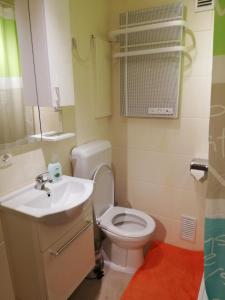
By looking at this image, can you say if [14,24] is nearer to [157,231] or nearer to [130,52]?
[130,52]

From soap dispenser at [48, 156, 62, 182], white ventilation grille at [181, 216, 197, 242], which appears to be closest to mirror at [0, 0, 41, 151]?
soap dispenser at [48, 156, 62, 182]

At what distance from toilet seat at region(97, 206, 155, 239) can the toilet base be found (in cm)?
18

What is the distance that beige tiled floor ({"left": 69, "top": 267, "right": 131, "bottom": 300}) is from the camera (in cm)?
175

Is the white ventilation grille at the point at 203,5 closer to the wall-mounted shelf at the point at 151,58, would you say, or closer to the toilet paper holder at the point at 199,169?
the wall-mounted shelf at the point at 151,58

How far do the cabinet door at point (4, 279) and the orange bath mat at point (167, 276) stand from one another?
80 cm

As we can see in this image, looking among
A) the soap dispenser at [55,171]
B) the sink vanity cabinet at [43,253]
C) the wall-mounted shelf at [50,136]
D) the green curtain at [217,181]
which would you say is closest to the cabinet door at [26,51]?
the wall-mounted shelf at [50,136]

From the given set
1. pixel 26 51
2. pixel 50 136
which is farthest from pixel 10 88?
pixel 50 136

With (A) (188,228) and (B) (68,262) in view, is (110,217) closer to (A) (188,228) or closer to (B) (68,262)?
(B) (68,262)

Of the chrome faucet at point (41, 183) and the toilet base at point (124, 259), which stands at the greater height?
the chrome faucet at point (41, 183)

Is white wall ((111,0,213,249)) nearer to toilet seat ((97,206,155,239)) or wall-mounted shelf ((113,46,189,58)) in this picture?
wall-mounted shelf ((113,46,189,58))

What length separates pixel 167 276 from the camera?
1901 mm

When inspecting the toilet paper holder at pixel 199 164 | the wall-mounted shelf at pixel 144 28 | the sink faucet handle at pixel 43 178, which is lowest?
the toilet paper holder at pixel 199 164

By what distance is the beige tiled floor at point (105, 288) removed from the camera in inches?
68.8

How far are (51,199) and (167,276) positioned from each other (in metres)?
1.18
